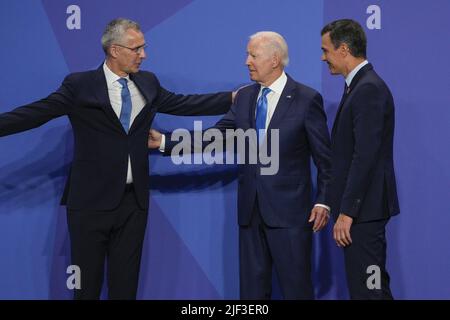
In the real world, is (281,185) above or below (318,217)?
above

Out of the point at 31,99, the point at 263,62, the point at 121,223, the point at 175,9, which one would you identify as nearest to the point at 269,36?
the point at 263,62

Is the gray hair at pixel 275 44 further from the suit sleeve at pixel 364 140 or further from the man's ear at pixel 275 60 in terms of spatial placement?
the suit sleeve at pixel 364 140

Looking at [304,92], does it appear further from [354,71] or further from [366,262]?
[366,262]

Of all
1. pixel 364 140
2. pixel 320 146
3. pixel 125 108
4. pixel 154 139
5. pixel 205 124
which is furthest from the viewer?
pixel 205 124

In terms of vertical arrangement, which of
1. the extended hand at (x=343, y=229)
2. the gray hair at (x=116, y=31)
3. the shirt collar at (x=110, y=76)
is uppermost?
the gray hair at (x=116, y=31)

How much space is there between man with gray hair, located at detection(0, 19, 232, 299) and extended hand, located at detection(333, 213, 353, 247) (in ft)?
2.98

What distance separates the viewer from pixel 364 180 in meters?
3.40

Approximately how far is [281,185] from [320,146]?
240 millimetres

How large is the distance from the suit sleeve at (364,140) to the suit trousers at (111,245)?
989 mm

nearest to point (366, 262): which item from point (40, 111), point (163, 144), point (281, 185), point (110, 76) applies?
point (281, 185)

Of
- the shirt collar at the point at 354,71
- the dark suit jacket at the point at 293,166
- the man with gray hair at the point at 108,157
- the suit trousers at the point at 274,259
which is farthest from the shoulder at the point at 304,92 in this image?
the man with gray hair at the point at 108,157

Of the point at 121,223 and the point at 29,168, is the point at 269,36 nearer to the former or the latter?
the point at 121,223

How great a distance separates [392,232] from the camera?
436 centimetres

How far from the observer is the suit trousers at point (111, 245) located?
377 cm
